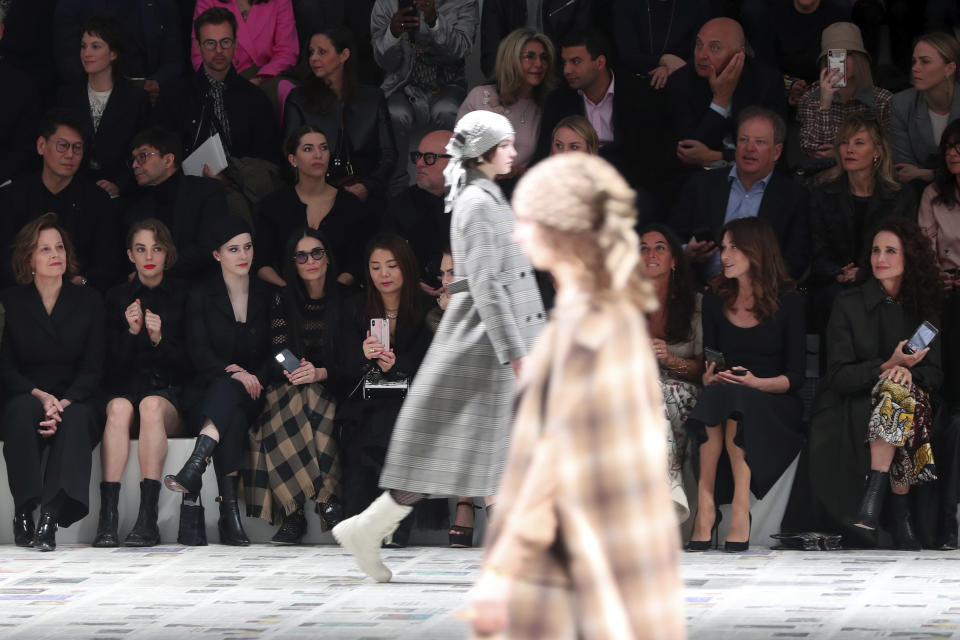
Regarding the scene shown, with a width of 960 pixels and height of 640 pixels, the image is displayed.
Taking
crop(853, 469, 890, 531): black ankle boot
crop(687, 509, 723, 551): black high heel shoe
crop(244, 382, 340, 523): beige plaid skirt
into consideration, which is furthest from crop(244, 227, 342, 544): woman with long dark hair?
crop(853, 469, 890, 531): black ankle boot

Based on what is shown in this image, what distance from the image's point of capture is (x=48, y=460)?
660cm

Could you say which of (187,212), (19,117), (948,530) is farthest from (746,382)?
(19,117)

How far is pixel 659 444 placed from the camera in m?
2.55

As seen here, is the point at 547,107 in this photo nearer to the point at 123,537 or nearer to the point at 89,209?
the point at 89,209

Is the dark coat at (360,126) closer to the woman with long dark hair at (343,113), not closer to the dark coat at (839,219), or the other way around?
the woman with long dark hair at (343,113)

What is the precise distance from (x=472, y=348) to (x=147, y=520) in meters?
2.42

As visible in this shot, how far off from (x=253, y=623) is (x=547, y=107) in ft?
12.3

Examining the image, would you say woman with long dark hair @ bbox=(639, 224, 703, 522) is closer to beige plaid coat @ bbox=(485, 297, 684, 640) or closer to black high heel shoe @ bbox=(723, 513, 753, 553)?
black high heel shoe @ bbox=(723, 513, 753, 553)

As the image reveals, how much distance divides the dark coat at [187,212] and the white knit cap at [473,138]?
2904 millimetres

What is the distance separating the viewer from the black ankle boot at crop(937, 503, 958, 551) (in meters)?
6.28

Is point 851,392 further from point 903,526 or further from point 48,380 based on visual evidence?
point 48,380

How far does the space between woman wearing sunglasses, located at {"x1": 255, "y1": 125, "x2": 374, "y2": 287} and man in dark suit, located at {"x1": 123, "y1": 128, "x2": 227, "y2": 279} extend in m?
0.24

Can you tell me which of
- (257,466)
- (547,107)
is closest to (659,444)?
(257,466)

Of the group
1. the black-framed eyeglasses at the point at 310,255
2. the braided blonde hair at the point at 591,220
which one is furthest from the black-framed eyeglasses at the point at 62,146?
the braided blonde hair at the point at 591,220
